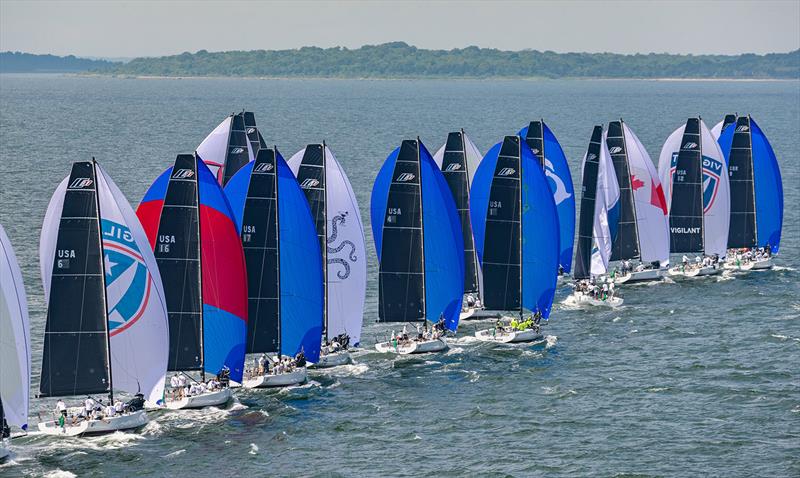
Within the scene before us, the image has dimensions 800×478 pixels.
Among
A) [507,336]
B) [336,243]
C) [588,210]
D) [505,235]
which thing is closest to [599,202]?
[588,210]

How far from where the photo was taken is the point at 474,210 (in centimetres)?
8288

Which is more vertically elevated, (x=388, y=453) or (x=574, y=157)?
(x=574, y=157)

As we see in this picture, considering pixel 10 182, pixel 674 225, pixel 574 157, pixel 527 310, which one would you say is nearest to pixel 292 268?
pixel 527 310

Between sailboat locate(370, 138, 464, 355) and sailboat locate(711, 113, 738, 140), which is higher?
sailboat locate(711, 113, 738, 140)

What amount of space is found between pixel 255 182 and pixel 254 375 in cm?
990

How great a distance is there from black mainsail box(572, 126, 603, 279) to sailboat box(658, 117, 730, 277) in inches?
345

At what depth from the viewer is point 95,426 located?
59438mm

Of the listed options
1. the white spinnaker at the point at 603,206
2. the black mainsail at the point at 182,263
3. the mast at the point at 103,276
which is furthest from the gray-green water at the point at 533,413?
the white spinnaker at the point at 603,206

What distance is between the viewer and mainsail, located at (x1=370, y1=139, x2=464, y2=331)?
246 ft

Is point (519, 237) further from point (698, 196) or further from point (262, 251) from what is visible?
point (698, 196)

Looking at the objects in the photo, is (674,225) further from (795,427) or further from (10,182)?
(10,182)

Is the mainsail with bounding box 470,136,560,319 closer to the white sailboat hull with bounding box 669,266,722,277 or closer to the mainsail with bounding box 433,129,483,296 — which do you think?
the mainsail with bounding box 433,129,483,296

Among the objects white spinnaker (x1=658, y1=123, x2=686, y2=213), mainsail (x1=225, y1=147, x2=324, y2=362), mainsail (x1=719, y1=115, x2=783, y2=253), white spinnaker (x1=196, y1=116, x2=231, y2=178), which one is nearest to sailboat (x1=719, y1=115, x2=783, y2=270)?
mainsail (x1=719, y1=115, x2=783, y2=253)

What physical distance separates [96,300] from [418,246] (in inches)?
844
